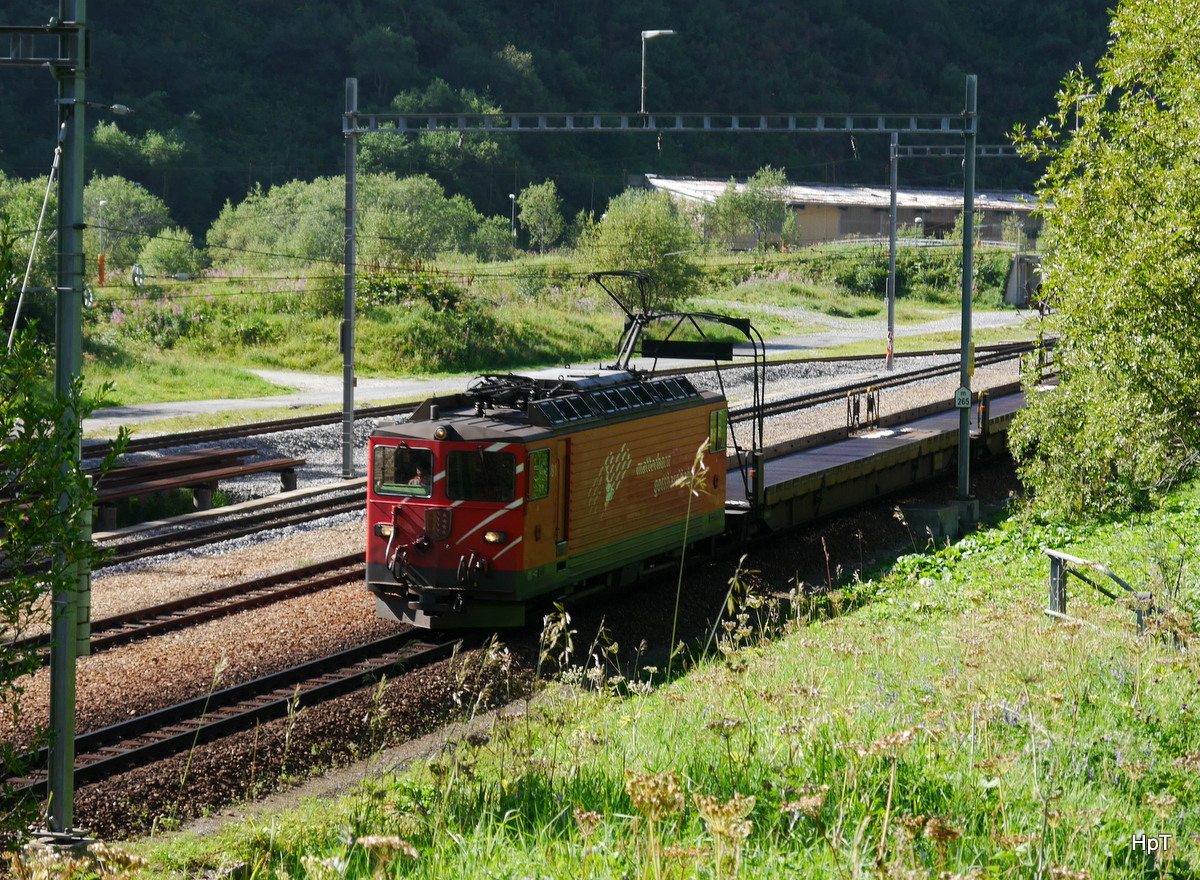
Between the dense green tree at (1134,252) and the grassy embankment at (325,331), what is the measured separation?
23.1 m

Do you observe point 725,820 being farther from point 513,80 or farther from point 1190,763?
point 513,80

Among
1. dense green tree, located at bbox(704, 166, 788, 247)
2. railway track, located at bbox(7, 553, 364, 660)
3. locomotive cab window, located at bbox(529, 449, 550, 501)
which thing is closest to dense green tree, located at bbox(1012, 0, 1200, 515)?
locomotive cab window, located at bbox(529, 449, 550, 501)

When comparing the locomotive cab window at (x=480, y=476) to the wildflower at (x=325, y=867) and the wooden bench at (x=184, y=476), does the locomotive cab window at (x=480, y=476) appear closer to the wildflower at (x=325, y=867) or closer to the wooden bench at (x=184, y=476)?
the wildflower at (x=325, y=867)

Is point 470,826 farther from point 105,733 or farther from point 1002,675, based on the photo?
point 105,733

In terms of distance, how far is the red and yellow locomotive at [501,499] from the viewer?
13711 millimetres

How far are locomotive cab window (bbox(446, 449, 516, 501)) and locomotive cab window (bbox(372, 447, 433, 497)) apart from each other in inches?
10.8

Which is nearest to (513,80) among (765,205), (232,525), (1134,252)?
(765,205)

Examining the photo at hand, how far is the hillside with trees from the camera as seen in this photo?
90.1 meters

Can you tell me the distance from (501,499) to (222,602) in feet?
14.8

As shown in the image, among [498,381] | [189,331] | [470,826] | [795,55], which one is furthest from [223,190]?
[470,826]

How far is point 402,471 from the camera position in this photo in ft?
46.4

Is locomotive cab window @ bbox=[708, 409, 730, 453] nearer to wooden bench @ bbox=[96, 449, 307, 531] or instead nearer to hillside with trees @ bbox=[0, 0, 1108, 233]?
wooden bench @ bbox=[96, 449, 307, 531]

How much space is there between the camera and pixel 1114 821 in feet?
17.4

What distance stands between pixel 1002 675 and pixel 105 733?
26.4 feet
